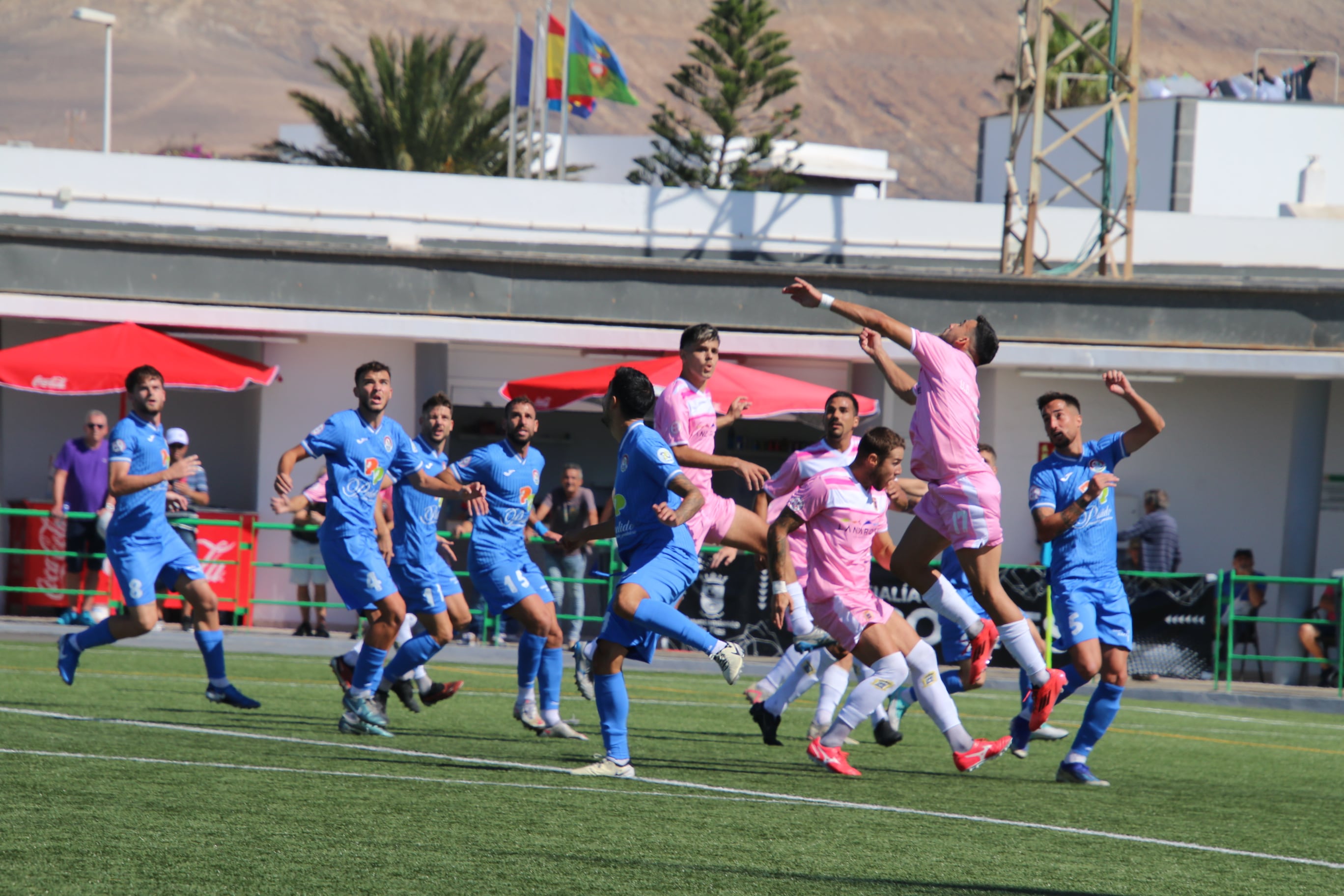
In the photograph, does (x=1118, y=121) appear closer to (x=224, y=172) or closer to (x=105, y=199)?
(x=224, y=172)

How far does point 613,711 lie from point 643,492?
1.03m

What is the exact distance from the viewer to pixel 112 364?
1539cm

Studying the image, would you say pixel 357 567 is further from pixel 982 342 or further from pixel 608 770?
pixel 982 342

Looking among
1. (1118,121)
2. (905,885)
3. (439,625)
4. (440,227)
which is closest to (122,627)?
(439,625)

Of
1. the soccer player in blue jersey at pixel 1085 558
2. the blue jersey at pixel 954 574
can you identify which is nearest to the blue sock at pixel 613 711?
the soccer player in blue jersey at pixel 1085 558

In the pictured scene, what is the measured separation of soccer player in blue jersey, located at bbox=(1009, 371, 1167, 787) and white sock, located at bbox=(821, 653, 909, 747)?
2.53ft

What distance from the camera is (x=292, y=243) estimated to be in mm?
17594

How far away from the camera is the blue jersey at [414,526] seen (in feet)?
29.7

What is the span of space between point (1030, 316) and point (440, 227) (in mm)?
Result: 7657

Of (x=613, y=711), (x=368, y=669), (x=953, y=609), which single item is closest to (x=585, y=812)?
(x=613, y=711)

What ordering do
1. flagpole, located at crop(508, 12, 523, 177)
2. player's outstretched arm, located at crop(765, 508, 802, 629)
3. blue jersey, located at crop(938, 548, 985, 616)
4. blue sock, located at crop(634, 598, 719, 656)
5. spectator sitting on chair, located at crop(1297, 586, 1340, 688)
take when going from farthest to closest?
flagpole, located at crop(508, 12, 523, 177), spectator sitting on chair, located at crop(1297, 586, 1340, 688), blue jersey, located at crop(938, 548, 985, 616), player's outstretched arm, located at crop(765, 508, 802, 629), blue sock, located at crop(634, 598, 719, 656)

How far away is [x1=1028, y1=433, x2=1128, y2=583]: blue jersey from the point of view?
8.13 meters

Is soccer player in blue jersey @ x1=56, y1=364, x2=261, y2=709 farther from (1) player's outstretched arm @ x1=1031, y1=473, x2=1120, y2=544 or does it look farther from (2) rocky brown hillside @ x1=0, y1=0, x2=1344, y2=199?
(2) rocky brown hillside @ x1=0, y1=0, x2=1344, y2=199

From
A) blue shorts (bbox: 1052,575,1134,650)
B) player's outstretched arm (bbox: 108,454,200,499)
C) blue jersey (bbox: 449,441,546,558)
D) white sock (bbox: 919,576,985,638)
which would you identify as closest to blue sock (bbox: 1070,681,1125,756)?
blue shorts (bbox: 1052,575,1134,650)
